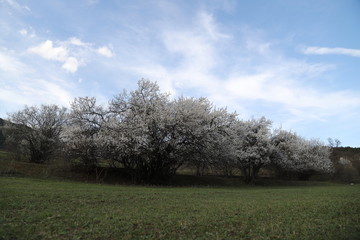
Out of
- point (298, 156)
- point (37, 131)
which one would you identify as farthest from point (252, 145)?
point (37, 131)

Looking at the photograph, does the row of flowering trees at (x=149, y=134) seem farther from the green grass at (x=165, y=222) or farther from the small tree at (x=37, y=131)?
the green grass at (x=165, y=222)

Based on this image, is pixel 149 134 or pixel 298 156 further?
pixel 298 156

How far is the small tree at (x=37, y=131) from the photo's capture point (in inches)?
1500

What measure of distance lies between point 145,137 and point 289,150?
2664 cm

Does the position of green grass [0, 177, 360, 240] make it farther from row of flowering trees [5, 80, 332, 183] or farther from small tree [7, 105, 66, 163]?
small tree [7, 105, 66, 163]

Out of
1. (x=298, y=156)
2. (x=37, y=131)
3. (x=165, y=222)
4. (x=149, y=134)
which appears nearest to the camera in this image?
(x=165, y=222)

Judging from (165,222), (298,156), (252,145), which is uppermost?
(252,145)

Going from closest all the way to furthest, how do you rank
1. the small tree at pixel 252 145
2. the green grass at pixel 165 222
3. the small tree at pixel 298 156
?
1. the green grass at pixel 165 222
2. the small tree at pixel 252 145
3. the small tree at pixel 298 156

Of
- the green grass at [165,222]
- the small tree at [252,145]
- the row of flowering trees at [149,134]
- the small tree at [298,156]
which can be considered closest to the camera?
the green grass at [165,222]

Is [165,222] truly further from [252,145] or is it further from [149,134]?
[252,145]

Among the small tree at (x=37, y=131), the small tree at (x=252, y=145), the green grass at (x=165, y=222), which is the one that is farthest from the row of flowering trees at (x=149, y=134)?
the green grass at (x=165, y=222)

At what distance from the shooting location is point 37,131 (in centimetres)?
3869

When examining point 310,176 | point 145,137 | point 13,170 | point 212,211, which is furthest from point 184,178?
point 310,176

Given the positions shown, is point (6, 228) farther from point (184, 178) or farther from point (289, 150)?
point (289, 150)
